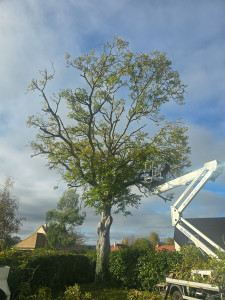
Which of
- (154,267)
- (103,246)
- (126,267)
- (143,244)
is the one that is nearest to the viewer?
(154,267)

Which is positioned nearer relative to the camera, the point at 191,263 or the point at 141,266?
the point at 191,263

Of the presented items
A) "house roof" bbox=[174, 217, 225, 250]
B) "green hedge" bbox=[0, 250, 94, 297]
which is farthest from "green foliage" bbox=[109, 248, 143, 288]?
"house roof" bbox=[174, 217, 225, 250]

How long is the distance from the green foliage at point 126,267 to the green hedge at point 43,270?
209cm

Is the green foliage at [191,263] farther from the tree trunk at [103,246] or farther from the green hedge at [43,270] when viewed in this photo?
the tree trunk at [103,246]

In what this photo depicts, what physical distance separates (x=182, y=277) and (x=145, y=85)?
13.8 m

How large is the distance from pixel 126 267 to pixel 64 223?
108ft

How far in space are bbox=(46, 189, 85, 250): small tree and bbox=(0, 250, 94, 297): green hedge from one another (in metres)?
29.3

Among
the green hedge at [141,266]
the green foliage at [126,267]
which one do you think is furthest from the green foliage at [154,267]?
the green foliage at [126,267]

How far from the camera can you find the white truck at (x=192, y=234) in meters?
8.72

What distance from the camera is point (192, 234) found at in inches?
473

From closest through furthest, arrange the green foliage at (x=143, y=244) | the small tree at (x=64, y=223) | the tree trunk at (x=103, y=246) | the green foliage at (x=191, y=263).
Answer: the green foliage at (x=191, y=263) → the tree trunk at (x=103, y=246) → the green foliage at (x=143, y=244) → the small tree at (x=64, y=223)

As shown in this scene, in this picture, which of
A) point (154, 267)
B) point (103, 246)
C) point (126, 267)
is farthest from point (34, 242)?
point (154, 267)

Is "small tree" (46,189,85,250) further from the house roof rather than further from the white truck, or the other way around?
the white truck

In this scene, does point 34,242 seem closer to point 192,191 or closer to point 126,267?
point 126,267
